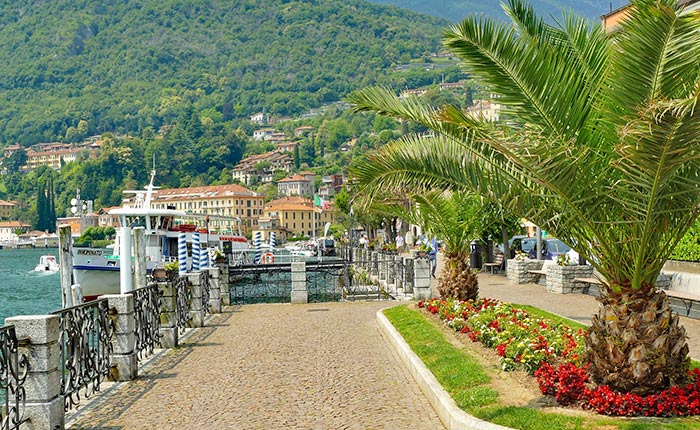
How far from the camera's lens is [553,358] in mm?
10188

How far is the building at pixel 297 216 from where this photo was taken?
17288 centimetres

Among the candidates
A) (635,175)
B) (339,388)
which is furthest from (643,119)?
(339,388)

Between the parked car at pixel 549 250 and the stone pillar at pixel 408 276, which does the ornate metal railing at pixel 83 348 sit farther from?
the parked car at pixel 549 250

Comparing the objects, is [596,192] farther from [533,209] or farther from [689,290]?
[689,290]

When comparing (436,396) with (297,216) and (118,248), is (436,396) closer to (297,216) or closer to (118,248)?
(118,248)

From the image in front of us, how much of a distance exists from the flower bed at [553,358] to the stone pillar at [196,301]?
5.60m

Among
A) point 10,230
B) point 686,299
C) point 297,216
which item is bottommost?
point 686,299

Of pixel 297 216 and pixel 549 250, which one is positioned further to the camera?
pixel 297 216

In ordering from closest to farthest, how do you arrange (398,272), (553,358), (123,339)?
(553,358), (123,339), (398,272)

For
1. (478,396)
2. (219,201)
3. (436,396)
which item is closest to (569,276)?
(436,396)

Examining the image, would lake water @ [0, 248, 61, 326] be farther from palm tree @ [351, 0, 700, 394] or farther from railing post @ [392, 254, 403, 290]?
palm tree @ [351, 0, 700, 394]

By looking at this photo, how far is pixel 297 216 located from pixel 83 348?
166 meters

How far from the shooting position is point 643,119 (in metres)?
7.02

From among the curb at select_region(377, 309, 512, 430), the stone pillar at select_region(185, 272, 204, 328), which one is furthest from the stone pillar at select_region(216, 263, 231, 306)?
the curb at select_region(377, 309, 512, 430)
